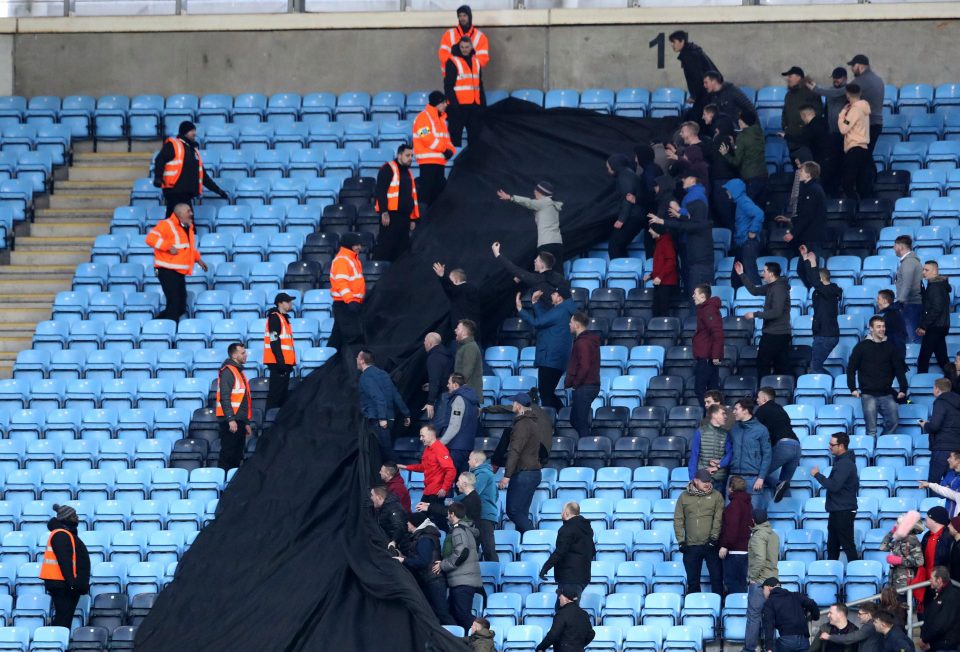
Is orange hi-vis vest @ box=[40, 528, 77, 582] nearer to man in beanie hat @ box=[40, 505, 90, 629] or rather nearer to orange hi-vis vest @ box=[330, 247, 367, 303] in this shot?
man in beanie hat @ box=[40, 505, 90, 629]

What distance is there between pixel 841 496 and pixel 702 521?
1236 mm

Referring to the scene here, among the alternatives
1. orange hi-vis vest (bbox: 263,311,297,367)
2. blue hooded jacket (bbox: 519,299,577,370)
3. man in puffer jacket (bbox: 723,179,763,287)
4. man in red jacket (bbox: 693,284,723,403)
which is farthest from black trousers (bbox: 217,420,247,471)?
man in puffer jacket (bbox: 723,179,763,287)

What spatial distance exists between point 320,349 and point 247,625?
410 cm

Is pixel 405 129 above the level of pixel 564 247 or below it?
above

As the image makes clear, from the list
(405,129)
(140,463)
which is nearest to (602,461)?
(140,463)

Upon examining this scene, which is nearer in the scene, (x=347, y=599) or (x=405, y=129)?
(x=347, y=599)

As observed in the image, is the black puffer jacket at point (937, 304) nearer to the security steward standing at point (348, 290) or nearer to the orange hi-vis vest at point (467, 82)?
the security steward standing at point (348, 290)

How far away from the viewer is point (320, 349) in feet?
68.9

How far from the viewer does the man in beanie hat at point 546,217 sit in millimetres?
21141

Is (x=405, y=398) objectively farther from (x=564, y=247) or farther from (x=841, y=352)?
(x=841, y=352)

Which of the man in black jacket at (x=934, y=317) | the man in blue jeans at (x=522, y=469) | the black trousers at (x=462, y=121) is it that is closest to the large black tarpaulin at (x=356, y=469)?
the black trousers at (x=462, y=121)

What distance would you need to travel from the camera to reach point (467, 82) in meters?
23.4

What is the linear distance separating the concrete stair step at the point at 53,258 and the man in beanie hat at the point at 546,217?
5.56m

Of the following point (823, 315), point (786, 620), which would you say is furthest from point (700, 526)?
point (823, 315)
